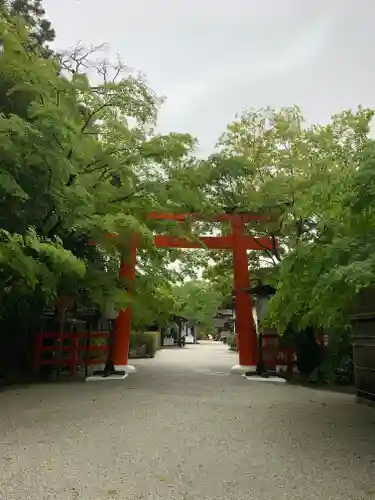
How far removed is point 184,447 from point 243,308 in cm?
980

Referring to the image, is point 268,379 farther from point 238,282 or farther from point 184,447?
point 184,447

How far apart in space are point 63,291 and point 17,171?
3.22 m

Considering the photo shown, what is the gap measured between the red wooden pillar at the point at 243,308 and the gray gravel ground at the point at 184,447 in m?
5.57

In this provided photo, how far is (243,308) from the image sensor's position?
14391mm

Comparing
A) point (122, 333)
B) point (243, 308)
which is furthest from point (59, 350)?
point (243, 308)

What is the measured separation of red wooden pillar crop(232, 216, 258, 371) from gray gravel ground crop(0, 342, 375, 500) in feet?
18.3

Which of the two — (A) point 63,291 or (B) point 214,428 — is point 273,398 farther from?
(A) point 63,291

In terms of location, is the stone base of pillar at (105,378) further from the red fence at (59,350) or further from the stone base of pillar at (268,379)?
the stone base of pillar at (268,379)

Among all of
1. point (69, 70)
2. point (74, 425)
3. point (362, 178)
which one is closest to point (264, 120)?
point (69, 70)

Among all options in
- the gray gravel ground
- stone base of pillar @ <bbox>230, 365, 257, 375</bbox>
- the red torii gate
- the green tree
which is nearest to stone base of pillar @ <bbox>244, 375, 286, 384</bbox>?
stone base of pillar @ <bbox>230, 365, 257, 375</bbox>

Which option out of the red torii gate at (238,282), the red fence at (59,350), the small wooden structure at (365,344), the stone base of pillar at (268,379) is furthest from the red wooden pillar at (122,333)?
the small wooden structure at (365,344)

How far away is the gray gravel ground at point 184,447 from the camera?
11.6 feet

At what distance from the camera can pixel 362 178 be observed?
14.6 feet

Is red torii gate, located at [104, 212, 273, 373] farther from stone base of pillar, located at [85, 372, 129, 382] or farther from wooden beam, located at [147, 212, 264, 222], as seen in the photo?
stone base of pillar, located at [85, 372, 129, 382]
